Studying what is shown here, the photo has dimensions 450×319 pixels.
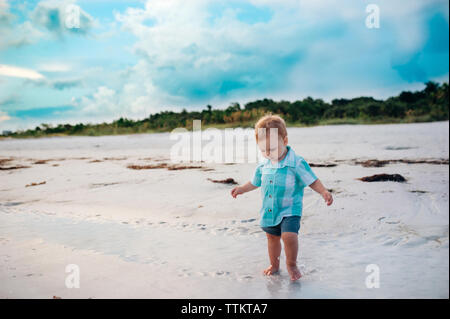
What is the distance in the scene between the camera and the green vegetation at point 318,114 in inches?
494

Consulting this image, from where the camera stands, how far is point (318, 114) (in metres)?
15.0

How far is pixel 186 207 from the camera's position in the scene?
13.4 feet

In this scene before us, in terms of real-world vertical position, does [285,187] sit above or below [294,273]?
above

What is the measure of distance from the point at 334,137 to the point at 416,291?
8.68 m

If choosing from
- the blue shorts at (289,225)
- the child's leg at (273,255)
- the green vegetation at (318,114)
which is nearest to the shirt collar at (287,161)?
the blue shorts at (289,225)

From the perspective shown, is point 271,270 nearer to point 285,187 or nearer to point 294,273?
point 294,273

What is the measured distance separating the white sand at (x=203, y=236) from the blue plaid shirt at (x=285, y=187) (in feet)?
1.25

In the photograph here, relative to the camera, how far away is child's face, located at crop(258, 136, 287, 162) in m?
2.30

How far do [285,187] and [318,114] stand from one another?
13331mm

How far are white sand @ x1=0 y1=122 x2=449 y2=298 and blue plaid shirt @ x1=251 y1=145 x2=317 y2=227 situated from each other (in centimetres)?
38

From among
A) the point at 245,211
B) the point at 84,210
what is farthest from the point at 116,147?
the point at 245,211

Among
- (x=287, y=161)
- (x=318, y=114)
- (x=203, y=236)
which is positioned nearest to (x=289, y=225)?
(x=287, y=161)

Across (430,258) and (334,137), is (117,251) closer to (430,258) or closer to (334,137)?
(430,258)

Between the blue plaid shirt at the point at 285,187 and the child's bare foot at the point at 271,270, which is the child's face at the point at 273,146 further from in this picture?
the child's bare foot at the point at 271,270
